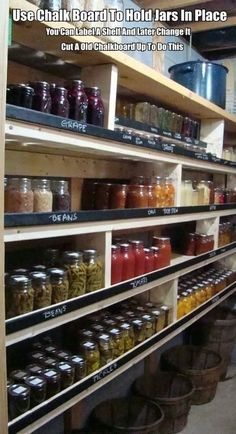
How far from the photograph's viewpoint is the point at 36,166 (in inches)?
65.8

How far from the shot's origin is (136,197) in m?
Result: 1.90

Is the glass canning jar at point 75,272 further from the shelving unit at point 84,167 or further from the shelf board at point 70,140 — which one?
the shelf board at point 70,140

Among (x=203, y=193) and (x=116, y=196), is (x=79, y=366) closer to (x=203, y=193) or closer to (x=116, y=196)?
(x=116, y=196)

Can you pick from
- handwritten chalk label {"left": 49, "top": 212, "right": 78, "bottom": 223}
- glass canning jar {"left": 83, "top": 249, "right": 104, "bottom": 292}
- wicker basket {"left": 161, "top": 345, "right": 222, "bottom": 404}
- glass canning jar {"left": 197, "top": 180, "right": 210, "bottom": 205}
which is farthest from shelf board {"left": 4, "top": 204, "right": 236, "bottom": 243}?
wicker basket {"left": 161, "top": 345, "right": 222, "bottom": 404}

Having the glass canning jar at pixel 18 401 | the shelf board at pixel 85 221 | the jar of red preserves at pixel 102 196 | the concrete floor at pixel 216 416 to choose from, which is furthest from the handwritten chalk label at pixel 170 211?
the concrete floor at pixel 216 416

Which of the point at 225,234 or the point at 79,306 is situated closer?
the point at 79,306

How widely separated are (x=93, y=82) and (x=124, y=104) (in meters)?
0.48

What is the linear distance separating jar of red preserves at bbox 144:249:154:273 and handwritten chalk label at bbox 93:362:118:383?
1.58 feet

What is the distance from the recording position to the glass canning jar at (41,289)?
1361 millimetres

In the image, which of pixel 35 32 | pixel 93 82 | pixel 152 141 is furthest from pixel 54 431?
pixel 35 32

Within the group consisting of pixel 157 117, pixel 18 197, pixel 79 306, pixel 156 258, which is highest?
pixel 157 117

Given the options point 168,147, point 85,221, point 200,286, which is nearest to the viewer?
point 85,221

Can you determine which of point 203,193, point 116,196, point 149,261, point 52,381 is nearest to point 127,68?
point 116,196

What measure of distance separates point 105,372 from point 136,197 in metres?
0.80
